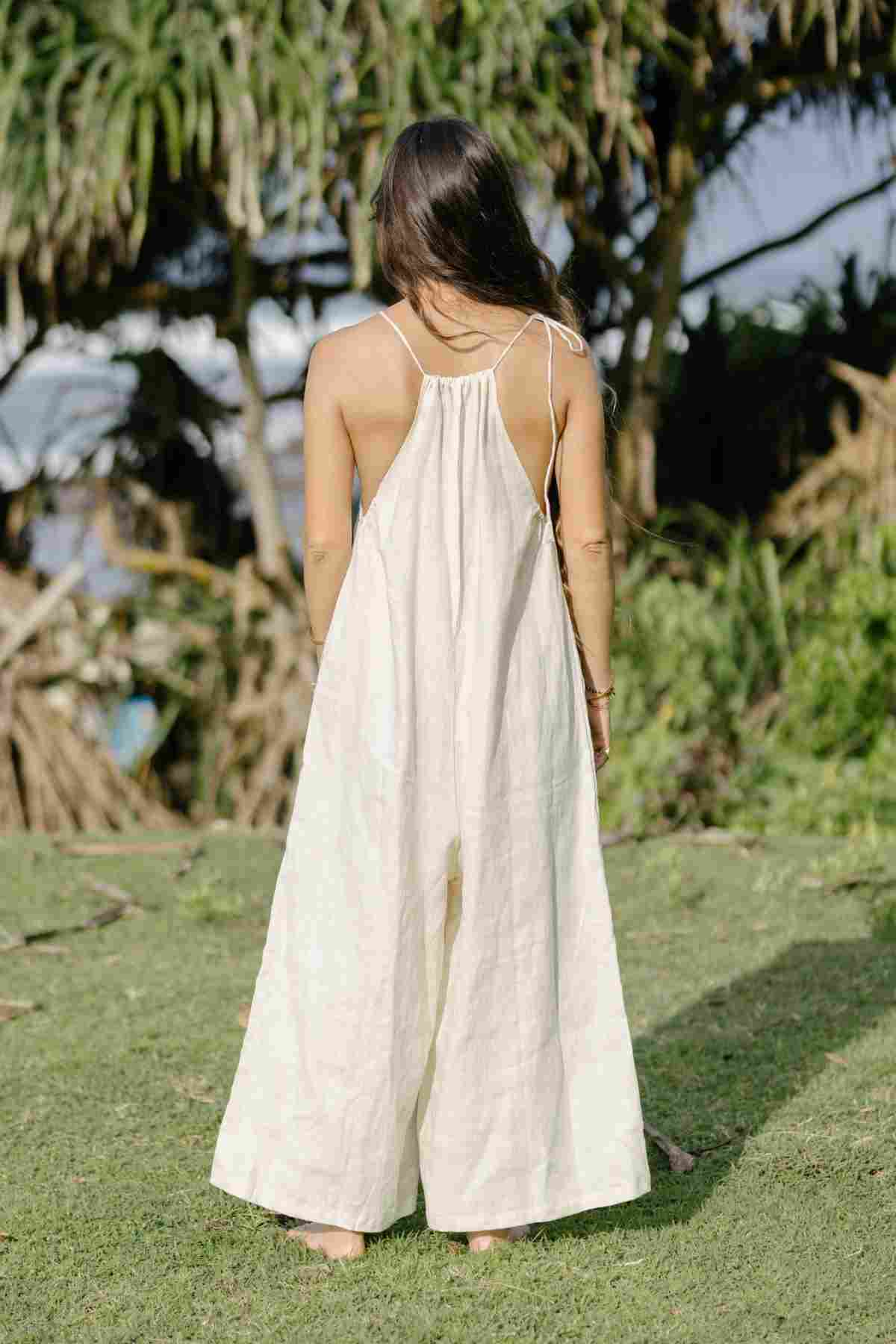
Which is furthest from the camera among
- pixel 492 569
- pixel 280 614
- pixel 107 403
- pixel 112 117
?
pixel 107 403

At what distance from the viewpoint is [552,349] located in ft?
7.97

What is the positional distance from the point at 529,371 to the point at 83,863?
11.1 feet

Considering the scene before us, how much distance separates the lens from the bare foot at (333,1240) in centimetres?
249

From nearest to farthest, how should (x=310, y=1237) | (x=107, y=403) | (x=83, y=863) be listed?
1. (x=310, y=1237)
2. (x=83, y=863)
3. (x=107, y=403)

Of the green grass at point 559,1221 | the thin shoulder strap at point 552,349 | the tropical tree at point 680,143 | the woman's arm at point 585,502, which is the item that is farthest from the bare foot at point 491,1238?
the tropical tree at point 680,143

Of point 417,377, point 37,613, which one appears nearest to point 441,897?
point 417,377

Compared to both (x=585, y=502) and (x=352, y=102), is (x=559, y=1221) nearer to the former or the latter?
(x=585, y=502)

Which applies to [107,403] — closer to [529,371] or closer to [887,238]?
[887,238]

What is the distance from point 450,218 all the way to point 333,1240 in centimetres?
156

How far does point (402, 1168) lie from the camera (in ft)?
8.11

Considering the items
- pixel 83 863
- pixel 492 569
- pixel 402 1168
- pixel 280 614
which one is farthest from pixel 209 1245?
pixel 280 614

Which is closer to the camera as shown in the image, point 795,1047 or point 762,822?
point 795,1047

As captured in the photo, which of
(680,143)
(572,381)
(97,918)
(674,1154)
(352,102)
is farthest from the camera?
(680,143)

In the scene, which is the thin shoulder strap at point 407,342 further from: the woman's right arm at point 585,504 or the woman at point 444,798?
the woman's right arm at point 585,504
